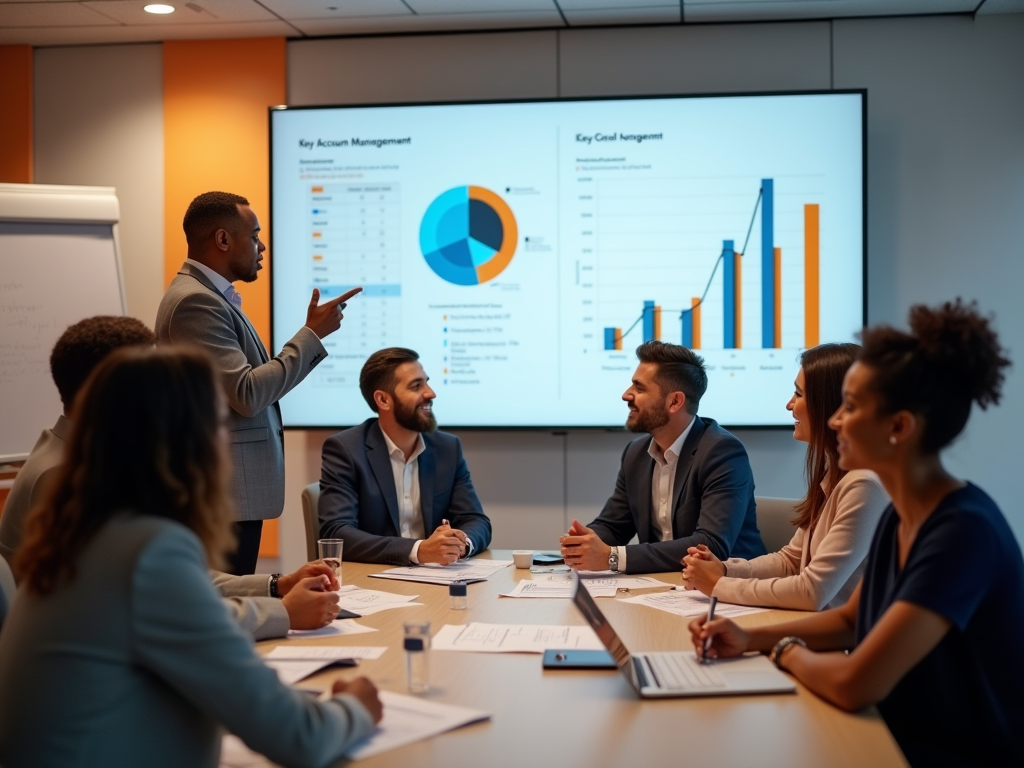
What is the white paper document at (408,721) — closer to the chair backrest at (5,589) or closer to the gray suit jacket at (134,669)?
the gray suit jacket at (134,669)

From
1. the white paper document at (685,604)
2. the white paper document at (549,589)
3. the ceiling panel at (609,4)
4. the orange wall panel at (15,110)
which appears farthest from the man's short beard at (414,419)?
the orange wall panel at (15,110)

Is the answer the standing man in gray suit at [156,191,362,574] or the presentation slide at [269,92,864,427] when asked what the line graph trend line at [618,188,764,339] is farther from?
the standing man in gray suit at [156,191,362,574]

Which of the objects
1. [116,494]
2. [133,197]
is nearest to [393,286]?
[133,197]

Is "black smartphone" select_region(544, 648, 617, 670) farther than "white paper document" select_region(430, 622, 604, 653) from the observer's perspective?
No

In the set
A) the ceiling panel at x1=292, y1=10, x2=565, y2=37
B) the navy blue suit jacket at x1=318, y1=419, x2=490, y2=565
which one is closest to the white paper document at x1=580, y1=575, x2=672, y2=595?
the navy blue suit jacket at x1=318, y1=419, x2=490, y2=565

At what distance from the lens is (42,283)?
4652 millimetres

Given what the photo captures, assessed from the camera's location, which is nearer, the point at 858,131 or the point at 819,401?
the point at 819,401

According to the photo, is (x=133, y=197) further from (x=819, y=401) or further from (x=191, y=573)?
(x=191, y=573)

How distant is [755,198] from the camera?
4809mm

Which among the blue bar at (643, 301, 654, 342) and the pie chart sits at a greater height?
the pie chart

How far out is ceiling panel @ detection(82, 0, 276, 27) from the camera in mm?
4652

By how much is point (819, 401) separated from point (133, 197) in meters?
4.04

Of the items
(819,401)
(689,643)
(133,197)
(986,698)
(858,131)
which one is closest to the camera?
(986,698)

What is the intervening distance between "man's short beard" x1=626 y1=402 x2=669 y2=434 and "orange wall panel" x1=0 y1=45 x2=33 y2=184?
12.1 feet
